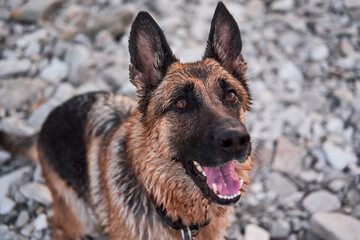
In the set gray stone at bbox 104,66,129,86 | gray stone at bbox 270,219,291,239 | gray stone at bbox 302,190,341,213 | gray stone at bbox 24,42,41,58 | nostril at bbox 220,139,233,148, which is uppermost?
nostril at bbox 220,139,233,148

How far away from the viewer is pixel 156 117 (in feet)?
10.3

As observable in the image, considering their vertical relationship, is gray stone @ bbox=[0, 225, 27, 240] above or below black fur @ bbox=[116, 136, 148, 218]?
below

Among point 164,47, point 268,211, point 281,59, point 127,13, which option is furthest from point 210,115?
point 127,13

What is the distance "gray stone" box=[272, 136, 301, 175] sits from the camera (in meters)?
5.15

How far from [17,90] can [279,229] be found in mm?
4839

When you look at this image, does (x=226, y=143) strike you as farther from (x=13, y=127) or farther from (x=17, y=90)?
(x=17, y=90)

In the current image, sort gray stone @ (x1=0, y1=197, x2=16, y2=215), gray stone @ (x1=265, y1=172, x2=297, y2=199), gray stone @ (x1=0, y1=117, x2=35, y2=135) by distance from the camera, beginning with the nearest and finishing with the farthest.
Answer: gray stone @ (x1=0, y1=197, x2=16, y2=215) → gray stone @ (x1=265, y1=172, x2=297, y2=199) → gray stone @ (x1=0, y1=117, x2=35, y2=135)

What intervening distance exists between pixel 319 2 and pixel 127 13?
458cm

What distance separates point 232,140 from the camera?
258 cm

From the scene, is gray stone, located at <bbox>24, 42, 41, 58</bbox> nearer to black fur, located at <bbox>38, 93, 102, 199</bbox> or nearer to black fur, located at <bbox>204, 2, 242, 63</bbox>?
black fur, located at <bbox>38, 93, 102, 199</bbox>

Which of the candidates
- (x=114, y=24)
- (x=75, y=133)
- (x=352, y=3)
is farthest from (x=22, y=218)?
(x=352, y=3)

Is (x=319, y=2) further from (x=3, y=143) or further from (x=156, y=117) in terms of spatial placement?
(x=3, y=143)

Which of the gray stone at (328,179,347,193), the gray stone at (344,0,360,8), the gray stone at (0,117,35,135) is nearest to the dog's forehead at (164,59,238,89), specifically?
the gray stone at (328,179,347,193)

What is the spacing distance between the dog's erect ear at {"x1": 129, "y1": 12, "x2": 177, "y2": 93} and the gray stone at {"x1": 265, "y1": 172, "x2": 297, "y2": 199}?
262 centimetres
